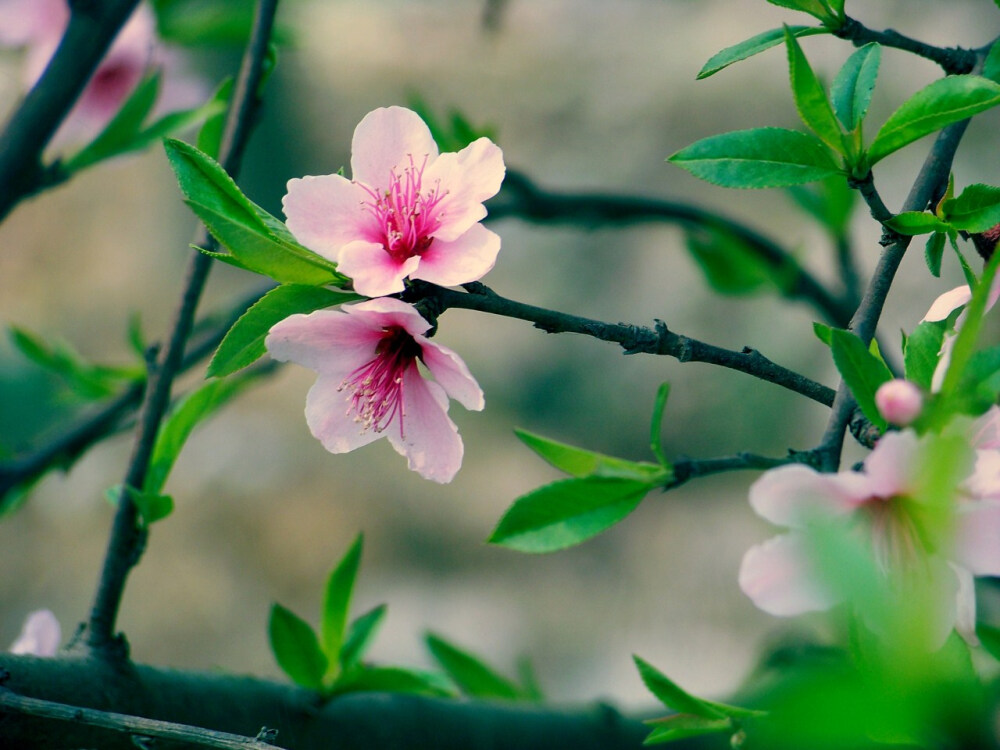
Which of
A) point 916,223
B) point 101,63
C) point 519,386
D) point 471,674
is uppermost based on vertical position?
point 519,386

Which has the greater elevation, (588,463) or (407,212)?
(407,212)

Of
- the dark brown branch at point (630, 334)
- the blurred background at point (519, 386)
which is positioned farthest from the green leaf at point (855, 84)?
the blurred background at point (519, 386)

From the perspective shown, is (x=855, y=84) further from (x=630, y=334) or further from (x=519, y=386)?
(x=519, y=386)

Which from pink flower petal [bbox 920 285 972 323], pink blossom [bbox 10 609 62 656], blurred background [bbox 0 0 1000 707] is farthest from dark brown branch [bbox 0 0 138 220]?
blurred background [bbox 0 0 1000 707]

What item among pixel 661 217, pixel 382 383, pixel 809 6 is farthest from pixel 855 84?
pixel 661 217

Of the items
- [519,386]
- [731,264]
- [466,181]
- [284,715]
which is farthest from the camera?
[519,386]

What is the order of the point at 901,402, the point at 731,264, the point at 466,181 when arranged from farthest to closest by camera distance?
1. the point at 731,264
2. the point at 466,181
3. the point at 901,402

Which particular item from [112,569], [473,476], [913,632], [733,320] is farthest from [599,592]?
[913,632]

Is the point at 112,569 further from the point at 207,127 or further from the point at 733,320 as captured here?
the point at 733,320
